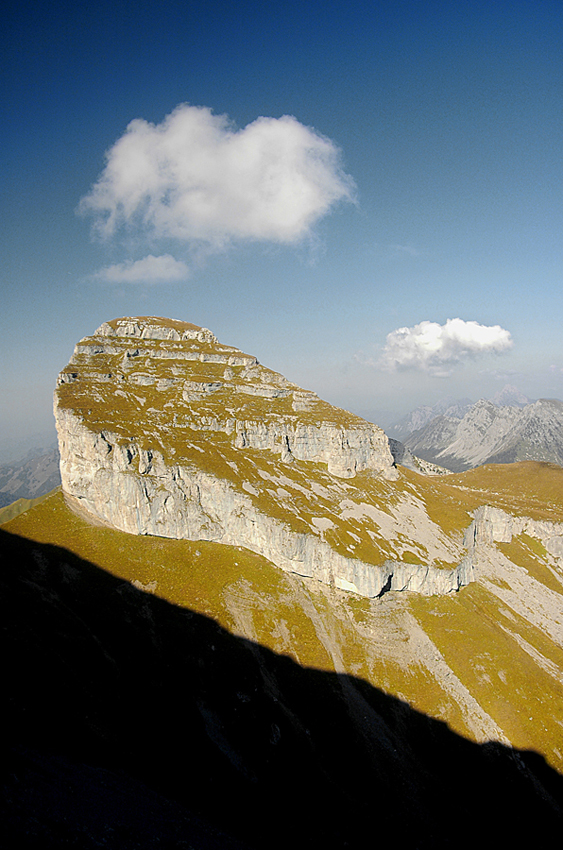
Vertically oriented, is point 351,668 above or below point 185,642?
below

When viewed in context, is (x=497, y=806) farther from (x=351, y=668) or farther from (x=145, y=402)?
(x=145, y=402)

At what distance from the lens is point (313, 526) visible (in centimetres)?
8494

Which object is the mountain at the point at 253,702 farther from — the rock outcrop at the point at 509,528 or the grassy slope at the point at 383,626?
the rock outcrop at the point at 509,528

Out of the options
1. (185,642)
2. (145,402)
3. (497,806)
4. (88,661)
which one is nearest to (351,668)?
(497,806)

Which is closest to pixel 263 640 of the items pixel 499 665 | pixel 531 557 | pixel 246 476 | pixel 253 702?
pixel 253 702

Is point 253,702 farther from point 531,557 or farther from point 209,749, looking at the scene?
point 531,557

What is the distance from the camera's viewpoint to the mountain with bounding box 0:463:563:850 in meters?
33.3

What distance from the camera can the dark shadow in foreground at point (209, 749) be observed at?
2997 cm

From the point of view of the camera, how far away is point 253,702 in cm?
5497

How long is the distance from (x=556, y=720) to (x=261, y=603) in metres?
50.3

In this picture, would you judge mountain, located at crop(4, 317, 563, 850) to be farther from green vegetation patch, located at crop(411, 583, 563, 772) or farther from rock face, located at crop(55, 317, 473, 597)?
rock face, located at crop(55, 317, 473, 597)

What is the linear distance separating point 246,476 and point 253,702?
49747 mm

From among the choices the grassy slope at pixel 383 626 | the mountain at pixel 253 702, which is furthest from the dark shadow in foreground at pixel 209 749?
the grassy slope at pixel 383 626

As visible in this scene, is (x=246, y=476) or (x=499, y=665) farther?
(x=246, y=476)
